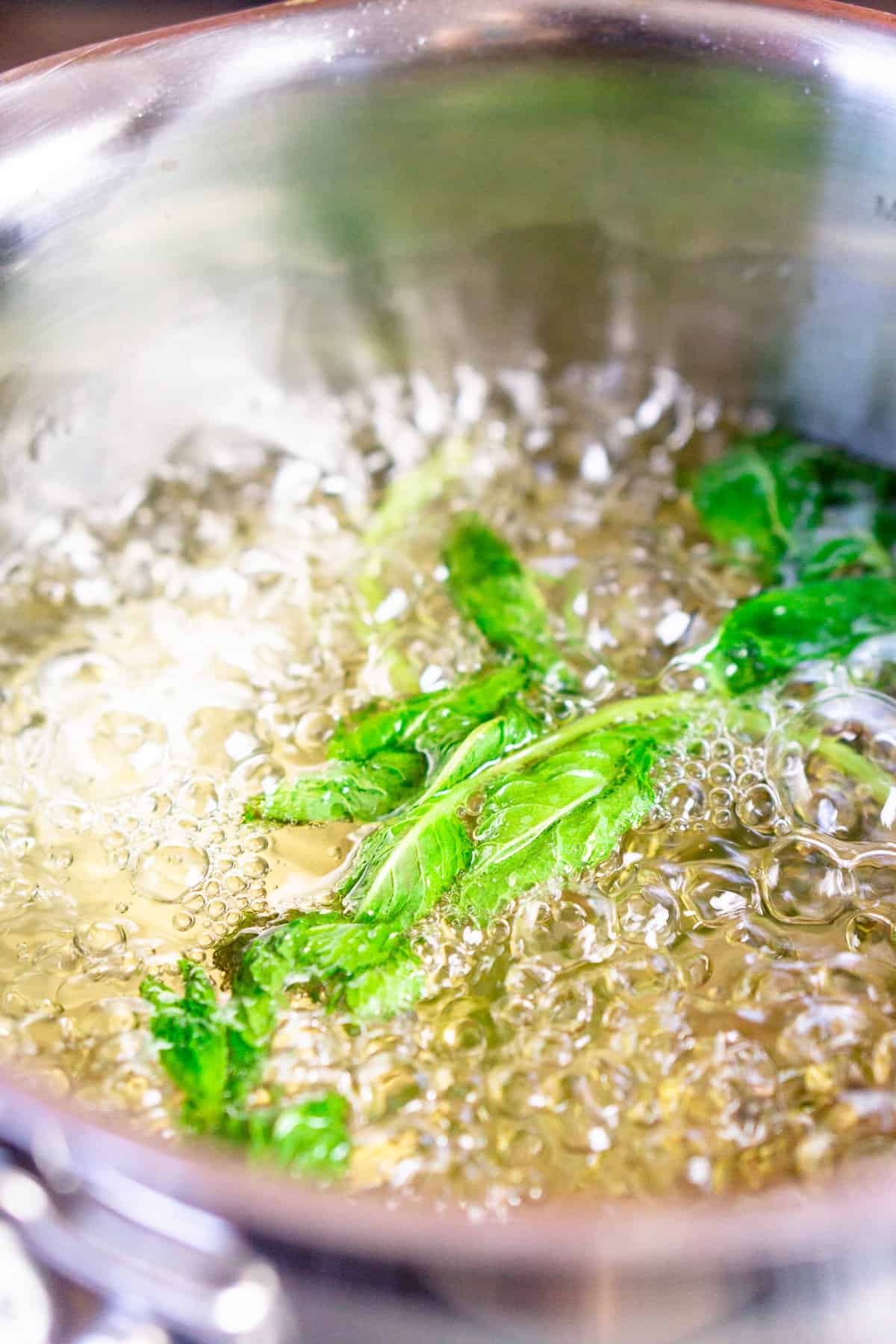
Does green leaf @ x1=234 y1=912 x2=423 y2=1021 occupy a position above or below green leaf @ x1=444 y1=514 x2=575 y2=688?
below

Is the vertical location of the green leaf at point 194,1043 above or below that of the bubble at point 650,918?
above

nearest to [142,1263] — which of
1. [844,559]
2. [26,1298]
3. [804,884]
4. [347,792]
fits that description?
[26,1298]

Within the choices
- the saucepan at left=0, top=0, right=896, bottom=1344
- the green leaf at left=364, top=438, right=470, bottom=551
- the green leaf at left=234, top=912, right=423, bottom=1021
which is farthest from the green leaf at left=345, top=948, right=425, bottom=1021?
the green leaf at left=364, top=438, right=470, bottom=551

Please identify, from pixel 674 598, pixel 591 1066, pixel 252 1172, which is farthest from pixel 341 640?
pixel 252 1172

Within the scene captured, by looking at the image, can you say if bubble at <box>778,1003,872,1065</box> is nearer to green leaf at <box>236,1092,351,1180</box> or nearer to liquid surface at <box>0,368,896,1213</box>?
liquid surface at <box>0,368,896,1213</box>

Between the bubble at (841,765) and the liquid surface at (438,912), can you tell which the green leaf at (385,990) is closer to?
the liquid surface at (438,912)

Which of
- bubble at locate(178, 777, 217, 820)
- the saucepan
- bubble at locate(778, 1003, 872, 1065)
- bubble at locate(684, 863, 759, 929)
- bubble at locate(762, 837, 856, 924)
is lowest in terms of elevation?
bubble at locate(778, 1003, 872, 1065)

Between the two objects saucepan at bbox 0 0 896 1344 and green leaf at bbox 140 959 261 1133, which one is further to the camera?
saucepan at bbox 0 0 896 1344

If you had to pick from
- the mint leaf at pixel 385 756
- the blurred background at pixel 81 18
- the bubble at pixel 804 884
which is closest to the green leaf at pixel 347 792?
the mint leaf at pixel 385 756
